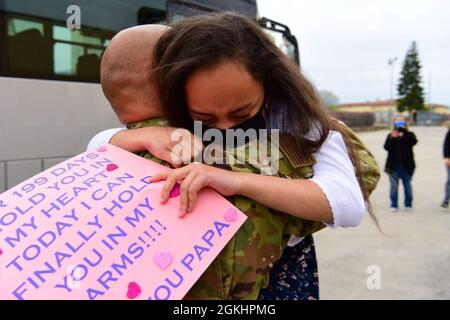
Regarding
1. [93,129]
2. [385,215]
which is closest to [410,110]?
[385,215]

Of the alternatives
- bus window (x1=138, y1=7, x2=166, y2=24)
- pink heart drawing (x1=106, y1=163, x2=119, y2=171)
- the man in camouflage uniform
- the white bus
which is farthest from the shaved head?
bus window (x1=138, y1=7, x2=166, y2=24)

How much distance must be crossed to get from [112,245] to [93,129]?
8.71 ft

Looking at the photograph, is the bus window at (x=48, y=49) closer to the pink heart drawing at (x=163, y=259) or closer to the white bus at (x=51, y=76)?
the white bus at (x=51, y=76)

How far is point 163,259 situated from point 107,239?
113 mm

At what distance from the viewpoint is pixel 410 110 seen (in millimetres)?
54875

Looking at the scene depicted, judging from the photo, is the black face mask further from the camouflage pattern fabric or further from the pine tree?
the pine tree

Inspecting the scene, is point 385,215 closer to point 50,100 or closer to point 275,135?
point 50,100

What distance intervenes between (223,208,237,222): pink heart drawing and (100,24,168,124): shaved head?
0.32 m

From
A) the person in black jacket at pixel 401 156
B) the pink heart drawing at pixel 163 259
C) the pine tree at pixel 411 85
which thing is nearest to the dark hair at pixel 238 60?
the pink heart drawing at pixel 163 259

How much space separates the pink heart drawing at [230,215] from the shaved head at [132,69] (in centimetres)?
32

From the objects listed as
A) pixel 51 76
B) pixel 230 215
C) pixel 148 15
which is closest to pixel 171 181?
pixel 230 215

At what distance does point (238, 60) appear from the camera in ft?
2.89

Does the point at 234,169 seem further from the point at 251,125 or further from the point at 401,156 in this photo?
the point at 401,156
